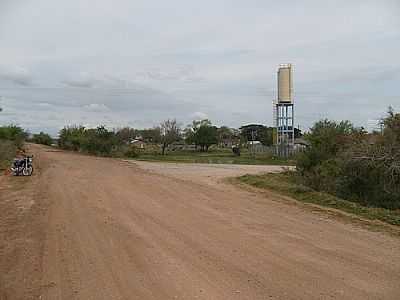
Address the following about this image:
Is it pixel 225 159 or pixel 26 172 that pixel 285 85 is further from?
pixel 26 172

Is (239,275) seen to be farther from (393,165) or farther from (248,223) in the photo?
(393,165)

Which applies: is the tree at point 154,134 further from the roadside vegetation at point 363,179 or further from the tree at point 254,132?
the roadside vegetation at point 363,179

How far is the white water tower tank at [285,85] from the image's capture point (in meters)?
57.8

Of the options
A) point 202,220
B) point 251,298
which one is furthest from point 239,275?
point 202,220

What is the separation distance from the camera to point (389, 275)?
619 centimetres

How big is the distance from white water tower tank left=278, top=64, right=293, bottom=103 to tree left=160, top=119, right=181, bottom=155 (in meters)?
28.1

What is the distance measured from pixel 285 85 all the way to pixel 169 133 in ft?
98.3

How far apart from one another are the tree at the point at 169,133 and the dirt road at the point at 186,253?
67.0 metres

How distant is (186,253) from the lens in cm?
740

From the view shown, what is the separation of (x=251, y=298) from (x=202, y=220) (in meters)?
5.60

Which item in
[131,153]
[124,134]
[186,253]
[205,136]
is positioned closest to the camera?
[186,253]

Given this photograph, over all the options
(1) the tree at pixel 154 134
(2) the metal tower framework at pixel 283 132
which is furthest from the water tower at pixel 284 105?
(1) the tree at pixel 154 134

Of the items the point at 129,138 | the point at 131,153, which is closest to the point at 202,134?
the point at 129,138

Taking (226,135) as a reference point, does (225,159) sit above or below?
below
